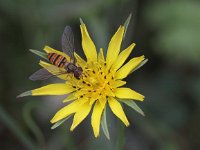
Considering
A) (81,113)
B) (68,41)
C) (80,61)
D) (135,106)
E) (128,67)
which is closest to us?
(135,106)

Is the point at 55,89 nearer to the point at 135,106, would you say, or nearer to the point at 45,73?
the point at 45,73

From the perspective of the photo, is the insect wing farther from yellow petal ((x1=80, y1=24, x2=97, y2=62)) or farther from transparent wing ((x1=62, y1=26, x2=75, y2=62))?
yellow petal ((x1=80, y1=24, x2=97, y2=62))

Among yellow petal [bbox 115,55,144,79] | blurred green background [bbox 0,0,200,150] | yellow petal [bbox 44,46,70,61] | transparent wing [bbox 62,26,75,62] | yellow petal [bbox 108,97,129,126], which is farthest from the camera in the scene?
blurred green background [bbox 0,0,200,150]

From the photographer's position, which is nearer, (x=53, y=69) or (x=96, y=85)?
(x=53, y=69)

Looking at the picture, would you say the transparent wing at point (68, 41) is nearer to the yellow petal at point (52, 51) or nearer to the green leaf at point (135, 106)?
the yellow petal at point (52, 51)

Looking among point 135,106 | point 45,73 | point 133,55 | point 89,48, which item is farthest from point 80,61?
point 133,55

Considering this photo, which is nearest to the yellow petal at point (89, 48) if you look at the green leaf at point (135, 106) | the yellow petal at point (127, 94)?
the yellow petal at point (127, 94)

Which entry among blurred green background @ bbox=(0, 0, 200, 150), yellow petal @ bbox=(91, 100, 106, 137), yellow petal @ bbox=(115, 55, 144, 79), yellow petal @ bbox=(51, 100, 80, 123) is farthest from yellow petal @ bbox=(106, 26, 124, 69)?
blurred green background @ bbox=(0, 0, 200, 150)
